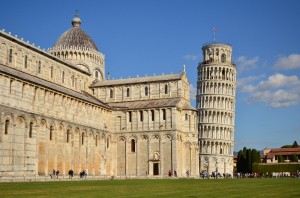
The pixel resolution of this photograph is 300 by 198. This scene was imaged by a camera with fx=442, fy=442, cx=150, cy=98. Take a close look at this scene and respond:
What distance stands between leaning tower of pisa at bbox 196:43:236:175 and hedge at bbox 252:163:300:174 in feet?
28.8

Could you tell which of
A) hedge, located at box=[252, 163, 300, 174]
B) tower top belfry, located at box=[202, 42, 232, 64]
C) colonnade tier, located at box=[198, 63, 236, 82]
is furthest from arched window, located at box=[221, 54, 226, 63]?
hedge, located at box=[252, 163, 300, 174]

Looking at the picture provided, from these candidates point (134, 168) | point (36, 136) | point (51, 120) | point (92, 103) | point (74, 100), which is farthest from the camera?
point (134, 168)

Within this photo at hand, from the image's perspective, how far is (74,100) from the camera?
5988 centimetres

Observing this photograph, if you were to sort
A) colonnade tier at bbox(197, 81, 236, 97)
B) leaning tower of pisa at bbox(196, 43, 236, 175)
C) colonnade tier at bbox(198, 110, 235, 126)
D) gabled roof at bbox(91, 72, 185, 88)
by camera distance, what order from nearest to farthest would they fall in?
gabled roof at bbox(91, 72, 185, 88)
leaning tower of pisa at bbox(196, 43, 236, 175)
colonnade tier at bbox(198, 110, 235, 126)
colonnade tier at bbox(197, 81, 236, 97)

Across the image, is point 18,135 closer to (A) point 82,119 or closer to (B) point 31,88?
(B) point 31,88

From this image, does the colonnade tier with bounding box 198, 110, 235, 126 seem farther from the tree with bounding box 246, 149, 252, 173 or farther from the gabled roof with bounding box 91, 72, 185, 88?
the gabled roof with bounding box 91, 72, 185, 88

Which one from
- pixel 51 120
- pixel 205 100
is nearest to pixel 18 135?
pixel 51 120

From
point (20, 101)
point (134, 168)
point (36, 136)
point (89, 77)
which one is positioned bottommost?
point (134, 168)

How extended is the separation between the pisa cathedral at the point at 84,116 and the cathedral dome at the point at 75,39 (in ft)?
0.59

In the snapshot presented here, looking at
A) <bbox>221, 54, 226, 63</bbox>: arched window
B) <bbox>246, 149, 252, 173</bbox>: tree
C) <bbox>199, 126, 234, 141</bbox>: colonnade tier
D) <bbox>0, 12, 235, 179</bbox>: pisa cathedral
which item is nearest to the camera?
<bbox>0, 12, 235, 179</bbox>: pisa cathedral

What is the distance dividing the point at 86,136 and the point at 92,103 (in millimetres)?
5121

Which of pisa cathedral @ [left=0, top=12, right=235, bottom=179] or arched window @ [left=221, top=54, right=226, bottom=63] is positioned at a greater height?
arched window @ [left=221, top=54, right=226, bottom=63]

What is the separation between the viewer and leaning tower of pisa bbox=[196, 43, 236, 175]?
10288 centimetres

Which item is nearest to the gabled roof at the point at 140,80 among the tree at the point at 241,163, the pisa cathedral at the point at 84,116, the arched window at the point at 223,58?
the pisa cathedral at the point at 84,116
